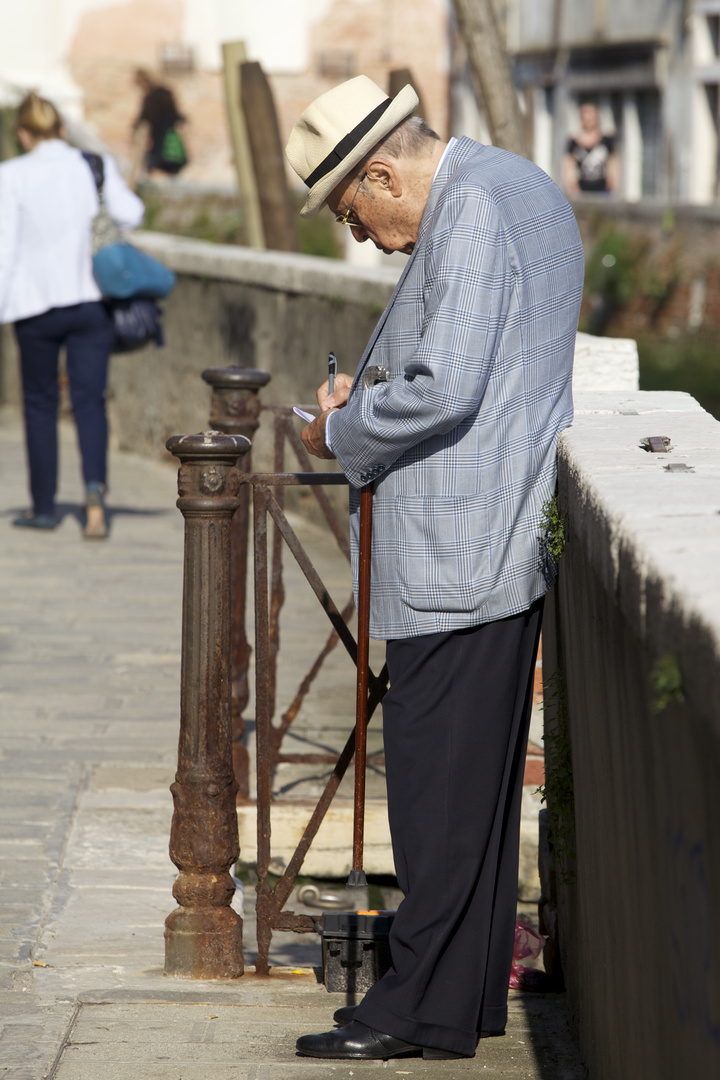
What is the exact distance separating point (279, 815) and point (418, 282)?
81.6 inches

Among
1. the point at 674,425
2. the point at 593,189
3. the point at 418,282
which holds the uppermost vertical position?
the point at 418,282

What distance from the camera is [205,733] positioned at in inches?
126

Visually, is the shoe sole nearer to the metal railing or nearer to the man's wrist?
the metal railing

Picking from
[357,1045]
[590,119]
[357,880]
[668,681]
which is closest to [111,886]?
[357,880]

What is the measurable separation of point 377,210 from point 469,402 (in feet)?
1.42

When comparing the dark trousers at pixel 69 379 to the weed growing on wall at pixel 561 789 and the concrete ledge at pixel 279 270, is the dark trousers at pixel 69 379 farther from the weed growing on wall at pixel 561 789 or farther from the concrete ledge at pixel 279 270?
the weed growing on wall at pixel 561 789

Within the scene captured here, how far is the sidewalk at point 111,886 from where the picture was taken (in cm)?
278

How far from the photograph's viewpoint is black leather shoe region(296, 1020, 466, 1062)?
2.74 m

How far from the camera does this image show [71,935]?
341cm

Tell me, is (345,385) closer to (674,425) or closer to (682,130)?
(674,425)

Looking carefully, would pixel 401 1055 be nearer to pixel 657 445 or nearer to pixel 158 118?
pixel 657 445

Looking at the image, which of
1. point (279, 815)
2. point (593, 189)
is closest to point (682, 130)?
point (593, 189)

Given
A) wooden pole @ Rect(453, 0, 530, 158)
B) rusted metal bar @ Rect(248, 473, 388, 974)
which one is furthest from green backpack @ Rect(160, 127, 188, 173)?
rusted metal bar @ Rect(248, 473, 388, 974)

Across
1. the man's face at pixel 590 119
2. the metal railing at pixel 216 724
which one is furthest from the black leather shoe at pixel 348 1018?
the man's face at pixel 590 119
